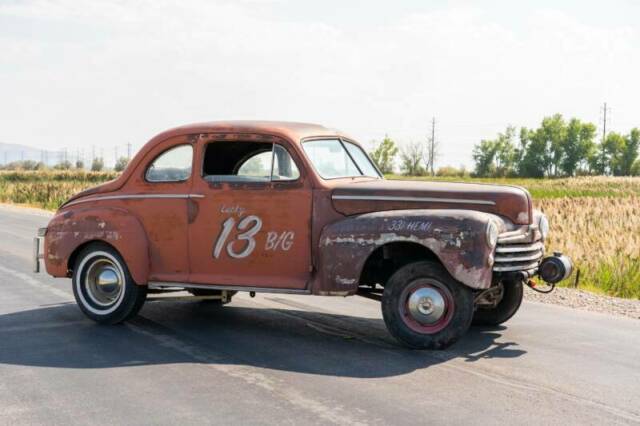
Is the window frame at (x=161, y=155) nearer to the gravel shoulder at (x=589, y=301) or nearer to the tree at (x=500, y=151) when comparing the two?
the gravel shoulder at (x=589, y=301)

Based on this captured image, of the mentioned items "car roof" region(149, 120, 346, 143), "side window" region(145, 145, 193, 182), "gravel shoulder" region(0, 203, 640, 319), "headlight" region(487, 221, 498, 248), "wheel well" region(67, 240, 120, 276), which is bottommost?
"gravel shoulder" region(0, 203, 640, 319)

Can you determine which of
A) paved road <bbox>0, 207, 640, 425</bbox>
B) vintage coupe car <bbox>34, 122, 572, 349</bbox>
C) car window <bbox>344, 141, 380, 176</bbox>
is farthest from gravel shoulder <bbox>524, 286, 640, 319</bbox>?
car window <bbox>344, 141, 380, 176</bbox>

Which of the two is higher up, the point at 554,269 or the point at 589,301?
the point at 554,269

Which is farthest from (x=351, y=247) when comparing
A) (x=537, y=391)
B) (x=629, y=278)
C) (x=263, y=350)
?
(x=629, y=278)

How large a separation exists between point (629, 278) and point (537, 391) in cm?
673

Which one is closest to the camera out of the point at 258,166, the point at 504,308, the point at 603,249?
the point at 258,166

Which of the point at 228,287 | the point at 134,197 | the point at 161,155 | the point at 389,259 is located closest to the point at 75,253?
the point at 134,197

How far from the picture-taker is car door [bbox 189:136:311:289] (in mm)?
7906

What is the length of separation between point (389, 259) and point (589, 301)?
158 inches

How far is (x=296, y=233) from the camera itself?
7.90 m

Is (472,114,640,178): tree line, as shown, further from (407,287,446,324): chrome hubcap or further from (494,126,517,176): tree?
(407,287,446,324): chrome hubcap

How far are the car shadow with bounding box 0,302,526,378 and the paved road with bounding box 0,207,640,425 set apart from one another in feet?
0.06

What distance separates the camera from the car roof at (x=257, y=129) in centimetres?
822

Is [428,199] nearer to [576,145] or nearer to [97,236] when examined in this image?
[97,236]
